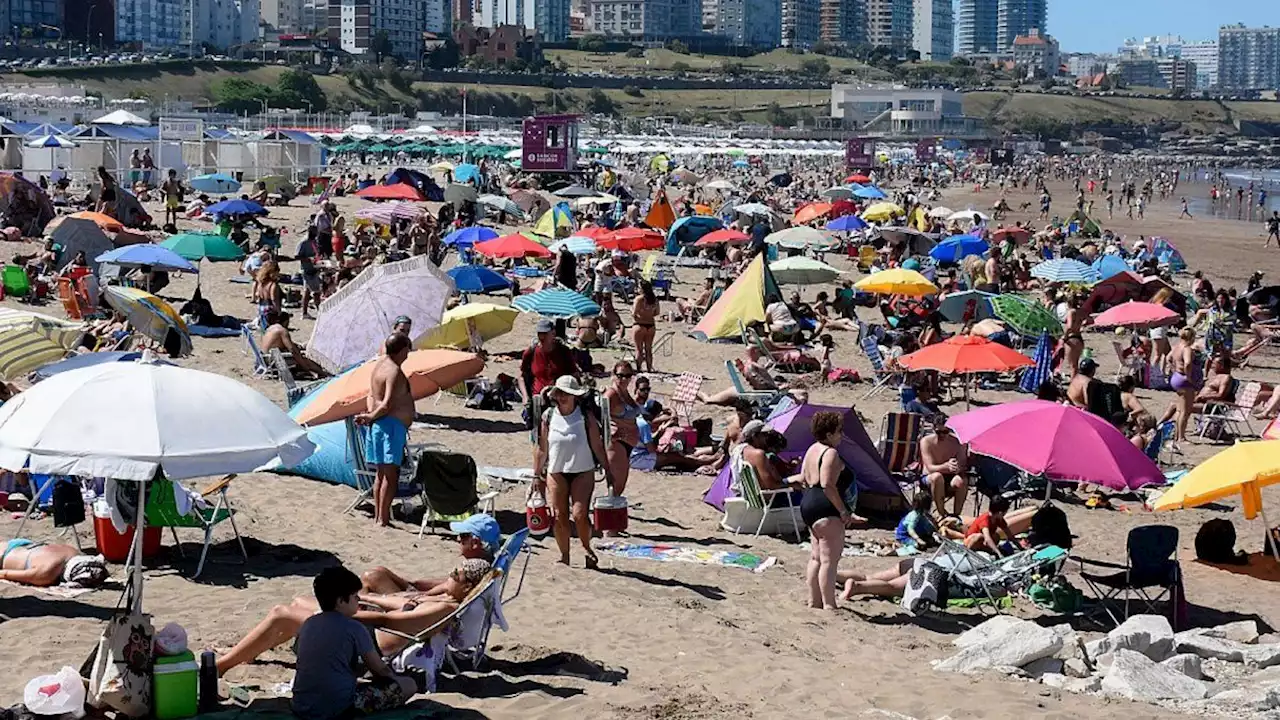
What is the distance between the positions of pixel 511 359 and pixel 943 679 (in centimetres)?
966

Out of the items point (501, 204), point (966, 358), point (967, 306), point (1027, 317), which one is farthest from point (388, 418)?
point (501, 204)

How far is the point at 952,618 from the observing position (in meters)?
7.73

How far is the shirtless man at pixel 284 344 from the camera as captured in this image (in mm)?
13531

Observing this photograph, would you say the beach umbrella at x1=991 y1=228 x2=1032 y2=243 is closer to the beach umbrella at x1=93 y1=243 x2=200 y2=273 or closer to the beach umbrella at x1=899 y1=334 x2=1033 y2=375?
the beach umbrella at x1=899 y1=334 x2=1033 y2=375

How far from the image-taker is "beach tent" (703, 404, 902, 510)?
9734 mm

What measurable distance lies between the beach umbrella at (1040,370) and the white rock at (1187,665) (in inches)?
336

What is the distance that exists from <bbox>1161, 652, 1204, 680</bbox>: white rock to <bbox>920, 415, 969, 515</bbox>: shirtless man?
273cm

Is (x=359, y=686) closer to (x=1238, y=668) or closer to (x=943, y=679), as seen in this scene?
(x=943, y=679)

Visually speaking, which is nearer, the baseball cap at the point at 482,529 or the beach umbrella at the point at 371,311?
the baseball cap at the point at 482,529

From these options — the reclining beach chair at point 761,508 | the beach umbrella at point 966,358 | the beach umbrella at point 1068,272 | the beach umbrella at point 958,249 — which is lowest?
the reclining beach chair at point 761,508

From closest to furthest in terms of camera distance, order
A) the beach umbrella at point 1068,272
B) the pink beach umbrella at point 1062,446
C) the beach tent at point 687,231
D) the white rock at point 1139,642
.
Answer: the white rock at point 1139,642
the pink beach umbrella at point 1062,446
the beach umbrella at point 1068,272
the beach tent at point 687,231

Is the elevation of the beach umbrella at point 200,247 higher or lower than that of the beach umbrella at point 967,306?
higher

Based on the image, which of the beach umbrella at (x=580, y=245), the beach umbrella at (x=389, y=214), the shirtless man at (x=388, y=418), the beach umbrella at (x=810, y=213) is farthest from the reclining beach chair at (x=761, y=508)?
the beach umbrella at (x=810, y=213)

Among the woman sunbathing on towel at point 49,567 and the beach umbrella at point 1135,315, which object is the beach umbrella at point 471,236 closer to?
the beach umbrella at point 1135,315
